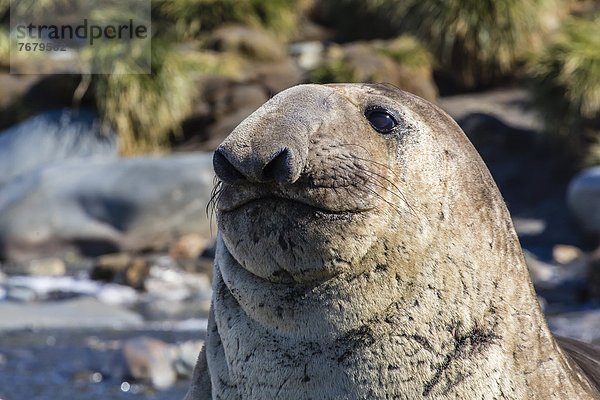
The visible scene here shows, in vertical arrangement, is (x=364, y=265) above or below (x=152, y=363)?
above

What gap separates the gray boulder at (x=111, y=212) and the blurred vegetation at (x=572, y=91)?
6.02 meters

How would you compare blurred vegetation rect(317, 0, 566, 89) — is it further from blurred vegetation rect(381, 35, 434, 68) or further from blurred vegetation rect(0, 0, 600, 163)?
blurred vegetation rect(381, 35, 434, 68)

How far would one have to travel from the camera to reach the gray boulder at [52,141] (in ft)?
61.4

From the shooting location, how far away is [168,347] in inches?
349

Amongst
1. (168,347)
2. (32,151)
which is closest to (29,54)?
(32,151)

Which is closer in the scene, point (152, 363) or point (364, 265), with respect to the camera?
point (364, 265)

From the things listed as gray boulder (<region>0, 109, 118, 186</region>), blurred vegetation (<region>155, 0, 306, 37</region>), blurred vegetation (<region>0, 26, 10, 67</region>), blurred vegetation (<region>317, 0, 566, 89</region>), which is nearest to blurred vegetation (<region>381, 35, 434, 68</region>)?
blurred vegetation (<region>317, 0, 566, 89</region>)

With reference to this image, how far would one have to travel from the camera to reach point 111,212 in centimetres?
1631

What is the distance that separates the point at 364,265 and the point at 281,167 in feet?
1.21

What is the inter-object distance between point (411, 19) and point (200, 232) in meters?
8.23

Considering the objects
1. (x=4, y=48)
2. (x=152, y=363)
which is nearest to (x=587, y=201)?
(x=152, y=363)

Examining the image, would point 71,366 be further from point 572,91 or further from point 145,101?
point 572,91

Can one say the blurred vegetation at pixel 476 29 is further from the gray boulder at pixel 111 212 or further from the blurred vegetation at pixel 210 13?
the gray boulder at pixel 111 212

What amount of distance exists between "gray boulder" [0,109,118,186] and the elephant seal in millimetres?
16084
